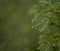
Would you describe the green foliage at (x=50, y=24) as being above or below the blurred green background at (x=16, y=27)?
above

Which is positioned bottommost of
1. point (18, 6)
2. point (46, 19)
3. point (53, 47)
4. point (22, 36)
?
point (22, 36)

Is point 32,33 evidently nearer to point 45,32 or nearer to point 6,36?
point 6,36

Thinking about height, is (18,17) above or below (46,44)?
below

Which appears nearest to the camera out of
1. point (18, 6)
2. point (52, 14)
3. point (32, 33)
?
point (52, 14)

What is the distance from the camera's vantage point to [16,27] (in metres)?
5.18

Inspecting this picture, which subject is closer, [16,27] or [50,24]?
[50,24]

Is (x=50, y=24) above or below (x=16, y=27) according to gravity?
above

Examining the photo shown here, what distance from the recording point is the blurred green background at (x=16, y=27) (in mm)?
4996

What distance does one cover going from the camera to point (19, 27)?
5168 mm

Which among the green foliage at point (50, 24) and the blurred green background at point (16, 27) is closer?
the green foliage at point (50, 24)

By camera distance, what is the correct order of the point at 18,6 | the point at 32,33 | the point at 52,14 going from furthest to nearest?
the point at 18,6, the point at 32,33, the point at 52,14

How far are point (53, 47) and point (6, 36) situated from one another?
2083 millimetres

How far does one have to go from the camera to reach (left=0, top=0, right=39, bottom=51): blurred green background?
5.00m

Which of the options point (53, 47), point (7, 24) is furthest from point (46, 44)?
point (7, 24)
